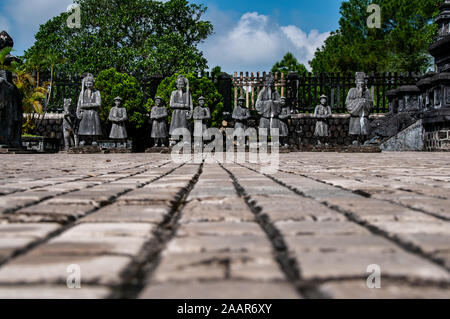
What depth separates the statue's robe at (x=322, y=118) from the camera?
15258 millimetres

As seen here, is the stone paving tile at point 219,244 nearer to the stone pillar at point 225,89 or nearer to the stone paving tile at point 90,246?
the stone paving tile at point 90,246

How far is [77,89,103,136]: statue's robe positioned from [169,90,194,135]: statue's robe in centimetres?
312

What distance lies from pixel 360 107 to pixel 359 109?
0.10 m

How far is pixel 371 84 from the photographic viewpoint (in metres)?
20.2

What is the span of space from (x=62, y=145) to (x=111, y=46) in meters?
14.0

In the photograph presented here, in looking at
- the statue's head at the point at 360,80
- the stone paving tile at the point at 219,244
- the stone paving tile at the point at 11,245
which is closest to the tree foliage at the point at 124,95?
the statue's head at the point at 360,80

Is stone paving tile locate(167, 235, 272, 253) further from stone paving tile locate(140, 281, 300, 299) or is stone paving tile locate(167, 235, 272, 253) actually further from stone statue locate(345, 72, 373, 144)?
stone statue locate(345, 72, 373, 144)

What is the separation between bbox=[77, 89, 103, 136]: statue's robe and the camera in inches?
538

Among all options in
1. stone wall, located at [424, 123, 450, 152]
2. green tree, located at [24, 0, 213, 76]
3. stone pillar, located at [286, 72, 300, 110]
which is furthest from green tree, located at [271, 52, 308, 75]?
stone wall, located at [424, 123, 450, 152]

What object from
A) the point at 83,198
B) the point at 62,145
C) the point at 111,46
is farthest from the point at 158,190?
the point at 111,46

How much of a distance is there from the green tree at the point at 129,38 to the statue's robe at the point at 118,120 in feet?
38.8

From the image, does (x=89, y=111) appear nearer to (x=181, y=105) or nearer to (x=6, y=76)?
(x=6, y=76)

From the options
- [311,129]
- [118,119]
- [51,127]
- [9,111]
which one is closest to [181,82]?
[118,119]

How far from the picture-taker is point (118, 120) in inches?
596
